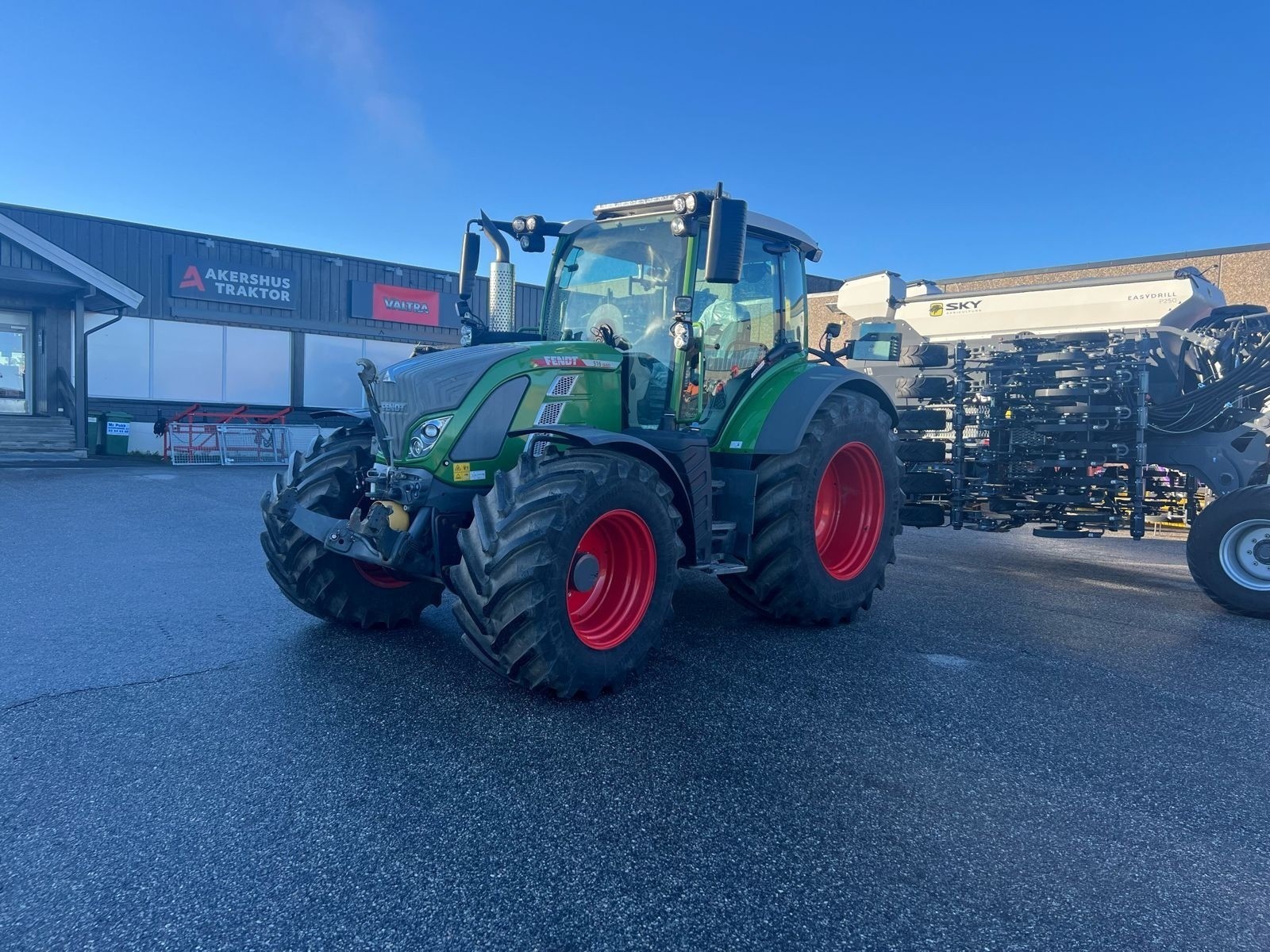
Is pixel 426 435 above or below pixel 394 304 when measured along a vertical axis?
below

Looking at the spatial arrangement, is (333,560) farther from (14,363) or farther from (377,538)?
(14,363)

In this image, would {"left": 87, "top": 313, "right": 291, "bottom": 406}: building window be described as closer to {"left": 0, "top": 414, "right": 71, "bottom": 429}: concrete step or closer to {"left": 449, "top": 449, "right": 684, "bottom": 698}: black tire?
{"left": 0, "top": 414, "right": 71, "bottom": 429}: concrete step

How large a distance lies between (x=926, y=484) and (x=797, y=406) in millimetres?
3096

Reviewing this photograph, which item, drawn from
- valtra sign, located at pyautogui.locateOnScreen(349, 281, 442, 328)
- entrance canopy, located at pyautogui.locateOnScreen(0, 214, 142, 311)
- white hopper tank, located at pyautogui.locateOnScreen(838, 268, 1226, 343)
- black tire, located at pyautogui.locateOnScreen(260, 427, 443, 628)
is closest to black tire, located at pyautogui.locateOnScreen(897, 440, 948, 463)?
white hopper tank, located at pyautogui.locateOnScreen(838, 268, 1226, 343)

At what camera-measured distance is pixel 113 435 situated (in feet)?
58.9

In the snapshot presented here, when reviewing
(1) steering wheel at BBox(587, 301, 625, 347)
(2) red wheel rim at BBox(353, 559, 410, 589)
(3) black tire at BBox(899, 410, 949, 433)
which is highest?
(1) steering wheel at BBox(587, 301, 625, 347)

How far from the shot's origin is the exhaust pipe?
5.07m

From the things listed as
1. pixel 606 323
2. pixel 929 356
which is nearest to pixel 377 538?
pixel 606 323

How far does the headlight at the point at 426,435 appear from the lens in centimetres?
403

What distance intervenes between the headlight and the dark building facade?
16.7 meters

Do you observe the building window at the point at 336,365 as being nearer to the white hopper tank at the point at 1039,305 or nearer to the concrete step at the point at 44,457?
the concrete step at the point at 44,457

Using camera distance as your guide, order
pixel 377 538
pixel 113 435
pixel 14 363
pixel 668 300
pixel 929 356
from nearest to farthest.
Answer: pixel 377 538 < pixel 668 300 < pixel 929 356 < pixel 113 435 < pixel 14 363

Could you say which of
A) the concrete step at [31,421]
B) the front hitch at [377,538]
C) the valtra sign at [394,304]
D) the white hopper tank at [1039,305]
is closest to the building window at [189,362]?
the concrete step at [31,421]

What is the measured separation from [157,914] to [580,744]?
5.03 ft
